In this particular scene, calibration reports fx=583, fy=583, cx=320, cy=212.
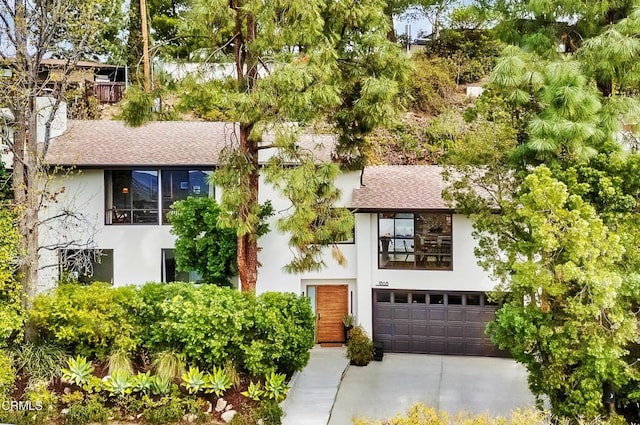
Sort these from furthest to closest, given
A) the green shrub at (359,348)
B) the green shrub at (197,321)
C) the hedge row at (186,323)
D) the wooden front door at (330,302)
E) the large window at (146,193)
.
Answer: the wooden front door at (330,302) < the large window at (146,193) < the green shrub at (359,348) < the hedge row at (186,323) < the green shrub at (197,321)

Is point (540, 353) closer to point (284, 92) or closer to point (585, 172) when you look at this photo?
point (585, 172)

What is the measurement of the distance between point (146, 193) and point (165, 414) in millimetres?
7465

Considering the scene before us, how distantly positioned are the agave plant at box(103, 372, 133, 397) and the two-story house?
4731 millimetres

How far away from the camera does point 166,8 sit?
108 ft

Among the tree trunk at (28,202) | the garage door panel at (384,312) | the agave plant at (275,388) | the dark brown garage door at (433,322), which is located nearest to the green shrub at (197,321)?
the agave plant at (275,388)

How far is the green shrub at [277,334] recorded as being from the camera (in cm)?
1336

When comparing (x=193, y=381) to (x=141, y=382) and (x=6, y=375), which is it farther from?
(x=6, y=375)

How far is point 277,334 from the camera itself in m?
13.3

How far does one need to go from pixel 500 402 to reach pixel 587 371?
14.0 ft

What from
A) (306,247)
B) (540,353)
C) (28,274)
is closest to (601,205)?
(540,353)

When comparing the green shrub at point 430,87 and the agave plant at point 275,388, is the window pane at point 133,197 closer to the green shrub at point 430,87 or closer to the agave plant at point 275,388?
the agave plant at point 275,388

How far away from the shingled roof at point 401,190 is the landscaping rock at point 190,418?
25.0 ft

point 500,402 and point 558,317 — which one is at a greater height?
point 558,317

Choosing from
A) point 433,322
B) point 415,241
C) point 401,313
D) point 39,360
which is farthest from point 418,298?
point 39,360
